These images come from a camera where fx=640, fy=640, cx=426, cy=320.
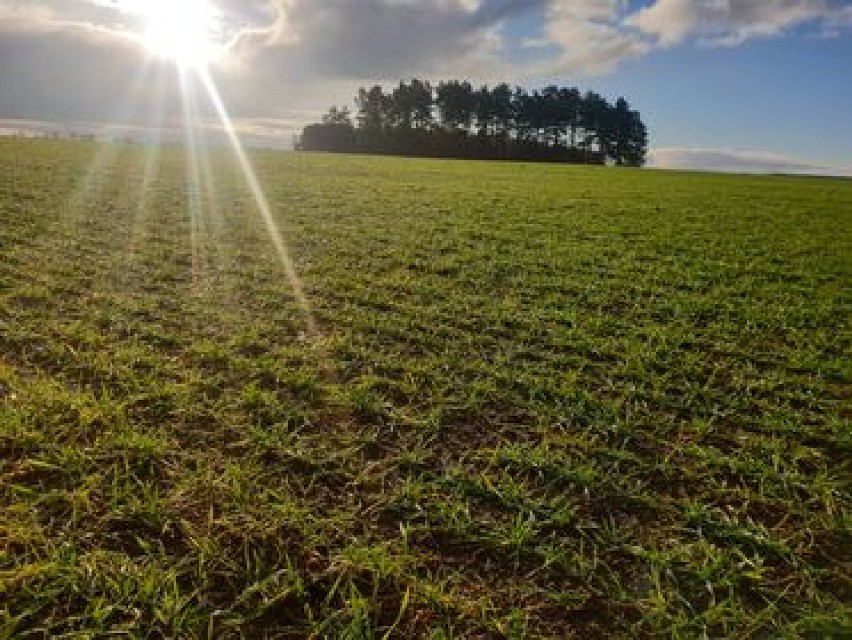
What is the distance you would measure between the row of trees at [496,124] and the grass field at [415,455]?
107 m

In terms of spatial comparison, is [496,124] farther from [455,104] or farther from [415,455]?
[415,455]

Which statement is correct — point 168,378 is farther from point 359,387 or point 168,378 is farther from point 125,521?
point 125,521

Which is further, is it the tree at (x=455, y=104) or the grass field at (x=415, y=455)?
the tree at (x=455, y=104)

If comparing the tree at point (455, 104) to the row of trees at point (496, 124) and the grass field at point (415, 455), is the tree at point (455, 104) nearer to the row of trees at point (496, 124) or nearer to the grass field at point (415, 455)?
the row of trees at point (496, 124)

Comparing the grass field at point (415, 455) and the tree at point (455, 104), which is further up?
the tree at point (455, 104)

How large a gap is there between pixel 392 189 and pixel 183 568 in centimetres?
2518

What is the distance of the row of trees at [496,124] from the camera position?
113m

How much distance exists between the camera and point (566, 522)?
3455mm

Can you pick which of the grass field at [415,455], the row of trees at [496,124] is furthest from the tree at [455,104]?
the grass field at [415,455]

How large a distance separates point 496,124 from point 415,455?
390 feet

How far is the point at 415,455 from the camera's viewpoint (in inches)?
161

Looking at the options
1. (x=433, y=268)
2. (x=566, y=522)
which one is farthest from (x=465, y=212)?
(x=566, y=522)

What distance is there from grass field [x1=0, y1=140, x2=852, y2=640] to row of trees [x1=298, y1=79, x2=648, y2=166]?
107m

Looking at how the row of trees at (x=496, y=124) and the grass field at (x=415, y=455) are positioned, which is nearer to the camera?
the grass field at (x=415, y=455)
